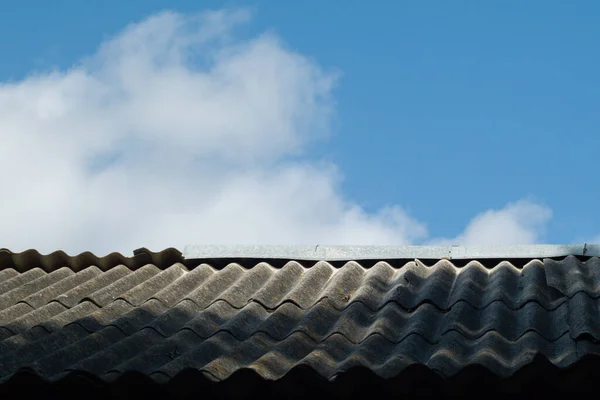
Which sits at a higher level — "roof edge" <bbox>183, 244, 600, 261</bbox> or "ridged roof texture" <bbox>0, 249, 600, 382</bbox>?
"roof edge" <bbox>183, 244, 600, 261</bbox>

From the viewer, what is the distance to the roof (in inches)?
141

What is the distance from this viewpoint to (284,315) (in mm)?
4418

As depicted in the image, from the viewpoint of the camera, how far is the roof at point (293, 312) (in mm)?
3572

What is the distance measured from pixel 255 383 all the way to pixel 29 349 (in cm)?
121

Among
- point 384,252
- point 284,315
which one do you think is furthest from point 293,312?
point 384,252

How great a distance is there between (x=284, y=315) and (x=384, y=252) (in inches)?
55.0

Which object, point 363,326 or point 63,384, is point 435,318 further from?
point 63,384

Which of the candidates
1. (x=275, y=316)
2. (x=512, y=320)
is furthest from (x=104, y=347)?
(x=512, y=320)

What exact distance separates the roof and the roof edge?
0.04ft

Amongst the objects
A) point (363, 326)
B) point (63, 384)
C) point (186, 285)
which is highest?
point (186, 285)

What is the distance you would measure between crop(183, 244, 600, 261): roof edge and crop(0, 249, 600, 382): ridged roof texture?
0.10 metres

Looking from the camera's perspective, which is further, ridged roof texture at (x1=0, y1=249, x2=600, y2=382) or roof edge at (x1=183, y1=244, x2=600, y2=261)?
roof edge at (x1=183, y1=244, x2=600, y2=261)

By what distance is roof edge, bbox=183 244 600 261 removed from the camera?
18.1ft

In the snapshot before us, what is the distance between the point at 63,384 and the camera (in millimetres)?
3512
